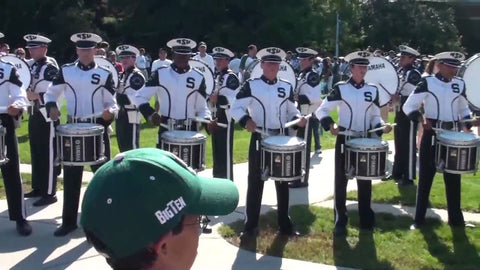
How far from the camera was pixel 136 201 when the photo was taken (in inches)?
78.1

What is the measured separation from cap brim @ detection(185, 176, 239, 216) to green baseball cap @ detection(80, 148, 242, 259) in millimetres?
43

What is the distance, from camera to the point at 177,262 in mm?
2148

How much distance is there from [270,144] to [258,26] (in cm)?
3864

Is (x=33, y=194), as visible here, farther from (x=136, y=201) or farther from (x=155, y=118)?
(x=136, y=201)

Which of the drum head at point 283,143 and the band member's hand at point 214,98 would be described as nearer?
the drum head at point 283,143

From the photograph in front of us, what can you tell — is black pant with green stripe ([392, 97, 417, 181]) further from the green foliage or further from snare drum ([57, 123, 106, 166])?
the green foliage

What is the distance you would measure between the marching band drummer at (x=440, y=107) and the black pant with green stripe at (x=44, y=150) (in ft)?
14.2

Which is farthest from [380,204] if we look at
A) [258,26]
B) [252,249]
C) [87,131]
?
[258,26]

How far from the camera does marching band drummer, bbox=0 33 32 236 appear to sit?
303 inches

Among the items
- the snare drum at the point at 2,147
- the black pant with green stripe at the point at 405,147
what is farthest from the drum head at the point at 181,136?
the black pant with green stripe at the point at 405,147

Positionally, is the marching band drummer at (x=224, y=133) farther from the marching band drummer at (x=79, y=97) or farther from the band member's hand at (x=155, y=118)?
the marching band drummer at (x=79, y=97)

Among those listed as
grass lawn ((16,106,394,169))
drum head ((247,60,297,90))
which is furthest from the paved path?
grass lawn ((16,106,394,169))

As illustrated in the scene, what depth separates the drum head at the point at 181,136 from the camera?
24.8ft

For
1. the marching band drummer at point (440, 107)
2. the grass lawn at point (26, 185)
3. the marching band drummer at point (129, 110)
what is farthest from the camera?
the marching band drummer at point (129, 110)
